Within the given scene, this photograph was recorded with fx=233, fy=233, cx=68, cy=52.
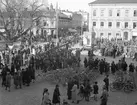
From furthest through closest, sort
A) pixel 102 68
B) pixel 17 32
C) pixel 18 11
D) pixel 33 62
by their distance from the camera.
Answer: pixel 17 32 < pixel 18 11 < pixel 33 62 < pixel 102 68

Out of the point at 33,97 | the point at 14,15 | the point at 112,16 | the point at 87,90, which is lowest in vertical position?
the point at 33,97

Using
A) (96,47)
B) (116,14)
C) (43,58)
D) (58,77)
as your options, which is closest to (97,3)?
(116,14)

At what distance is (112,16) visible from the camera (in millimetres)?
56594

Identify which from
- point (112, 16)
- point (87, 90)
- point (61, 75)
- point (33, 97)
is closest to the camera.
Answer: point (87, 90)

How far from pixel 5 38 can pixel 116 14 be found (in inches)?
1085

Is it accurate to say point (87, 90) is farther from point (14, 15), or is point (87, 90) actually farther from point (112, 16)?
point (112, 16)

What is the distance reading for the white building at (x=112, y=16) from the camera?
54.9 metres

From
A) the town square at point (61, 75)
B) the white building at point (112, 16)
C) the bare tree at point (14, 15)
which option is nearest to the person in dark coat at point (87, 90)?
the town square at point (61, 75)

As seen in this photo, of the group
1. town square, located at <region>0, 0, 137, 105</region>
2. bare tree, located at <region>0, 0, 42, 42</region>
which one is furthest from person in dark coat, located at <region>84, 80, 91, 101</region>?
bare tree, located at <region>0, 0, 42, 42</region>

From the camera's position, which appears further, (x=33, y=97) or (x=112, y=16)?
(x=112, y=16)

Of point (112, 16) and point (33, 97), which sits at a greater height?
point (112, 16)

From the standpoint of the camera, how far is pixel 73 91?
12.1 m

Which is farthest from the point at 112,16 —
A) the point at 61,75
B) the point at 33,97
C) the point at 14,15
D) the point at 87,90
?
the point at 33,97

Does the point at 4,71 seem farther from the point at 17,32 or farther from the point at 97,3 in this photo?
the point at 97,3
